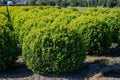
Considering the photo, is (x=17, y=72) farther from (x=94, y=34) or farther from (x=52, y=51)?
(x=94, y=34)

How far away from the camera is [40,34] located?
7.62m

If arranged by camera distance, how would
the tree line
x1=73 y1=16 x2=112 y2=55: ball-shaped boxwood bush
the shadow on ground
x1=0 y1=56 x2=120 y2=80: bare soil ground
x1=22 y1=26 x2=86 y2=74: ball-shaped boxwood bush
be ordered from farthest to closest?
the tree line → x1=73 y1=16 x2=112 y2=55: ball-shaped boxwood bush → the shadow on ground → x1=0 y1=56 x2=120 y2=80: bare soil ground → x1=22 y1=26 x2=86 y2=74: ball-shaped boxwood bush

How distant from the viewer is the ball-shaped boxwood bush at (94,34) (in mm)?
9805

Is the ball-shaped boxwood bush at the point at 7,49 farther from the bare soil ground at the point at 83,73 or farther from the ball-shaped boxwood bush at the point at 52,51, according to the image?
the ball-shaped boxwood bush at the point at 52,51

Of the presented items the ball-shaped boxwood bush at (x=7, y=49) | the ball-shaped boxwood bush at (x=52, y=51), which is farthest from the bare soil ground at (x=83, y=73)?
the ball-shaped boxwood bush at (x=7, y=49)

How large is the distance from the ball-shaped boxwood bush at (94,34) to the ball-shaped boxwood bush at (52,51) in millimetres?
2089

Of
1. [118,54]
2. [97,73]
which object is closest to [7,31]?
[97,73]

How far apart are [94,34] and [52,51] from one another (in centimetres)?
258

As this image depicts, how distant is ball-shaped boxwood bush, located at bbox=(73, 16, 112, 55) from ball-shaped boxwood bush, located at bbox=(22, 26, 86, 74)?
2089mm

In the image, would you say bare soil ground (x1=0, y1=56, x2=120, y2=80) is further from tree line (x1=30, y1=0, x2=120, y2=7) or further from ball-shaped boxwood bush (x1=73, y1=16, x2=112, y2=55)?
tree line (x1=30, y1=0, x2=120, y2=7)

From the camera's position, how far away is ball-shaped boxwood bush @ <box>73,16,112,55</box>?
9805mm

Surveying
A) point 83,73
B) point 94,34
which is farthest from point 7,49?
point 94,34

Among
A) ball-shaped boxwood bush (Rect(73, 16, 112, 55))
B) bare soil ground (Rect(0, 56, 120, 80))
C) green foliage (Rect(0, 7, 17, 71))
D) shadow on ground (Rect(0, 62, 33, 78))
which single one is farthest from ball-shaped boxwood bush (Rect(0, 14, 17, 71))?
ball-shaped boxwood bush (Rect(73, 16, 112, 55))

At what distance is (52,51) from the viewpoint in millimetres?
7477
